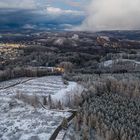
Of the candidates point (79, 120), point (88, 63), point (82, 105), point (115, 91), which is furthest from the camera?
point (88, 63)

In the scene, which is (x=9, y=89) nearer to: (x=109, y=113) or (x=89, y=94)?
(x=89, y=94)

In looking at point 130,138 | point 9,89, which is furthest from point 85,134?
point 9,89

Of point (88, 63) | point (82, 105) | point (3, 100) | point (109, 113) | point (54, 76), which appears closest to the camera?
point (109, 113)

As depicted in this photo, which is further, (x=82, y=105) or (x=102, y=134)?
(x=82, y=105)

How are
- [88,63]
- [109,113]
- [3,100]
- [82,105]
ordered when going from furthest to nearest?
[88,63] → [3,100] → [82,105] → [109,113]

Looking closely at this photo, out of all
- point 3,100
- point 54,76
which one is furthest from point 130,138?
point 54,76

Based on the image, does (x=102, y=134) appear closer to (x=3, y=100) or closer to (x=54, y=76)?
(x=3, y=100)
